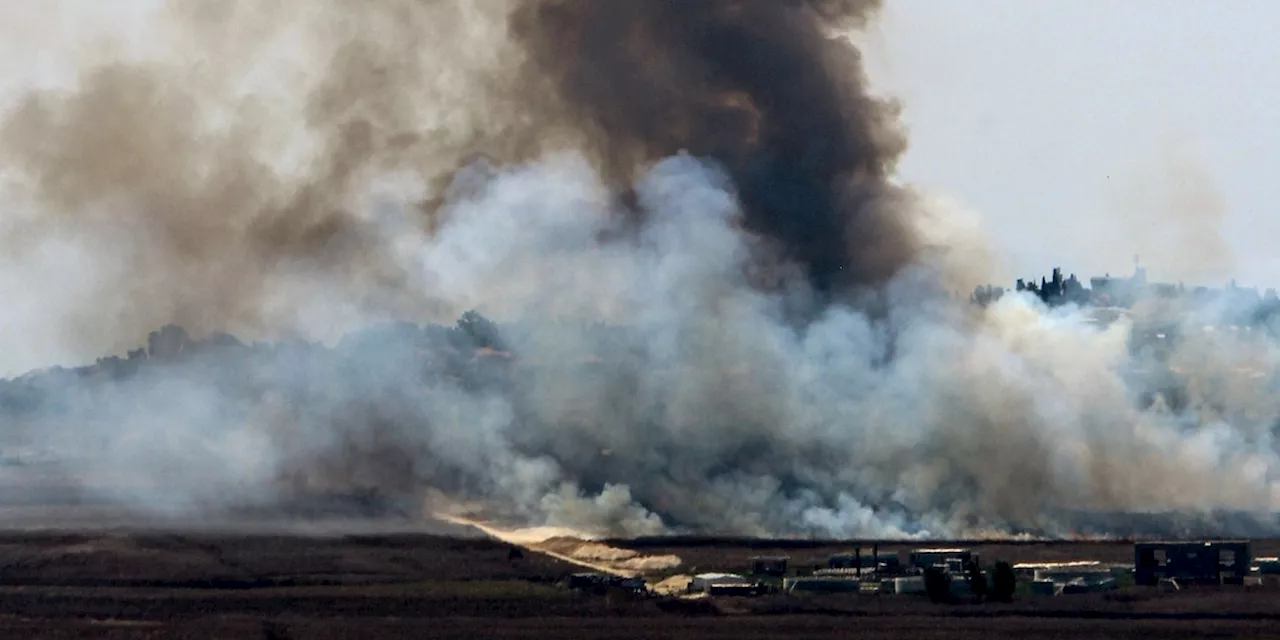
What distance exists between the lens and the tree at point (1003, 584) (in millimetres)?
89938

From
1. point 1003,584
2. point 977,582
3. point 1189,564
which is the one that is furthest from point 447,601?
point 1189,564

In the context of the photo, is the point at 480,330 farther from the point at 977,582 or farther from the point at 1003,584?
the point at 1003,584

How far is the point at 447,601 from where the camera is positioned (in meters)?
90.2

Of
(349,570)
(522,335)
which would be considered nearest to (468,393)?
(522,335)

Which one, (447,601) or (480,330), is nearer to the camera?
(447,601)

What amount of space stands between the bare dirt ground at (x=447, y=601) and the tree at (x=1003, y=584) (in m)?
0.84

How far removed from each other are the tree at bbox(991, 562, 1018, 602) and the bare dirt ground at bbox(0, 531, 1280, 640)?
0.84m

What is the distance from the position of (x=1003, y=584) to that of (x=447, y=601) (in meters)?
19.8

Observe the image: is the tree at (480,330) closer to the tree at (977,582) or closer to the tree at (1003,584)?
the tree at (977,582)

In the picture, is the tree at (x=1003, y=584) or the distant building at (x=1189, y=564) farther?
the distant building at (x=1189, y=564)

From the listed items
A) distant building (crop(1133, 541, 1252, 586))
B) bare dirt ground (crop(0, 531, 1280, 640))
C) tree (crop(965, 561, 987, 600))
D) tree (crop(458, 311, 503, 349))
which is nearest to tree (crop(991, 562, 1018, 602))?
tree (crop(965, 561, 987, 600))

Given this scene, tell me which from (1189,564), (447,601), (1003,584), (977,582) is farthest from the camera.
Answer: (1189,564)

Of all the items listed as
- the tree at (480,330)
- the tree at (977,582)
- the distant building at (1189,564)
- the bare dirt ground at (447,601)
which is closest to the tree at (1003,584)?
the tree at (977,582)

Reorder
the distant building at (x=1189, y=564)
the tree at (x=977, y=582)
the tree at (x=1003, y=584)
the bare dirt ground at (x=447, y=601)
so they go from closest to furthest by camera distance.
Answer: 1. the bare dirt ground at (x=447, y=601)
2. the tree at (x=1003, y=584)
3. the tree at (x=977, y=582)
4. the distant building at (x=1189, y=564)
